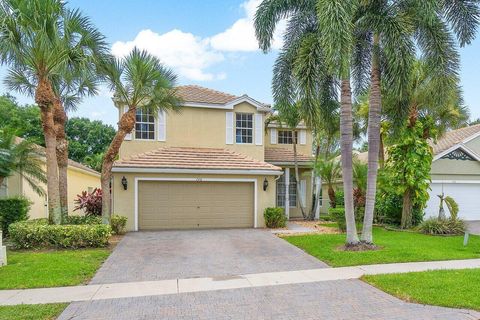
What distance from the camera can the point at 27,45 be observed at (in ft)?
34.7

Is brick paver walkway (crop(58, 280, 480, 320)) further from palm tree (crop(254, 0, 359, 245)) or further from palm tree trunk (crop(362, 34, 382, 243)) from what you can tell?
palm tree (crop(254, 0, 359, 245))

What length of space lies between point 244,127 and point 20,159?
403 inches

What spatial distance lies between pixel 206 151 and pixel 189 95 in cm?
326

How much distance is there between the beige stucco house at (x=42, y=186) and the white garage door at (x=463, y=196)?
19.4 metres

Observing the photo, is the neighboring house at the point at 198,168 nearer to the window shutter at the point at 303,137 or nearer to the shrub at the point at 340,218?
the shrub at the point at 340,218

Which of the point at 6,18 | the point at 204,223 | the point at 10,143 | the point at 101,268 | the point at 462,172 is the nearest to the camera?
the point at 101,268

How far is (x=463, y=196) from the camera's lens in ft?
64.6

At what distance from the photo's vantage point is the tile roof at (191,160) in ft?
50.0

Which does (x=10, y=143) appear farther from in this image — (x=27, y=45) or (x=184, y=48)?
(x=184, y=48)

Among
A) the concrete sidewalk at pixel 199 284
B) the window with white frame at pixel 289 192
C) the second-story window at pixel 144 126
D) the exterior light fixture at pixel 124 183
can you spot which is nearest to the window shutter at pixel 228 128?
the second-story window at pixel 144 126

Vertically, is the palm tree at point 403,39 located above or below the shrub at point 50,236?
above

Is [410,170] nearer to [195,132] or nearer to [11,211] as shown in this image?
[195,132]

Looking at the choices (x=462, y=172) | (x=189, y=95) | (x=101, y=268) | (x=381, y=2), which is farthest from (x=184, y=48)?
(x=462, y=172)

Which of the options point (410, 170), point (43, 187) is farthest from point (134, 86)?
point (410, 170)
